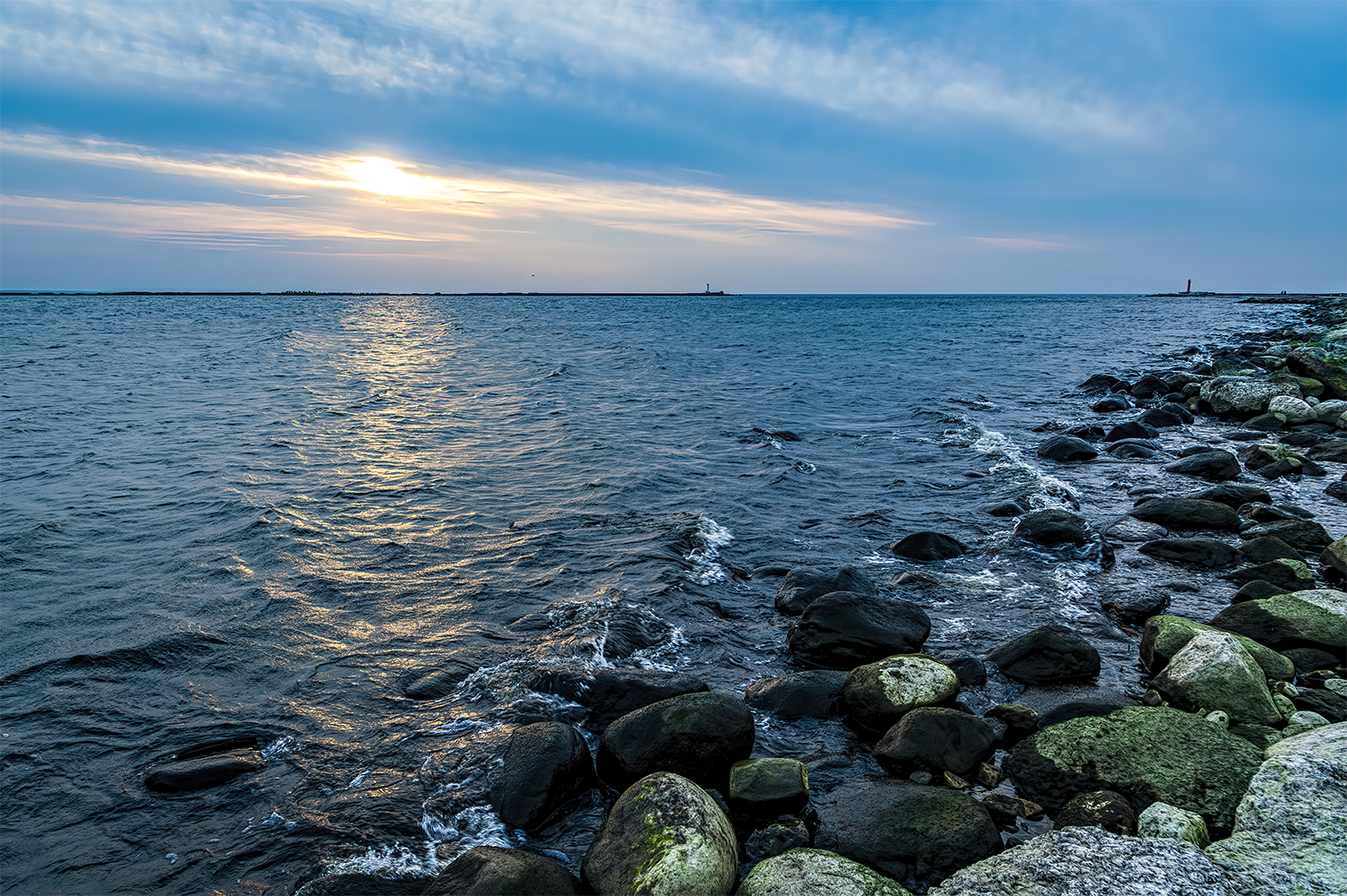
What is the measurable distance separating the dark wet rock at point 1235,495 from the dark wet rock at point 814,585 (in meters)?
7.44

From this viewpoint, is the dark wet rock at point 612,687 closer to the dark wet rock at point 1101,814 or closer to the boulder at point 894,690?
the boulder at point 894,690

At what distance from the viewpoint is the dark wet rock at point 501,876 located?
15.3ft

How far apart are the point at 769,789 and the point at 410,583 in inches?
277

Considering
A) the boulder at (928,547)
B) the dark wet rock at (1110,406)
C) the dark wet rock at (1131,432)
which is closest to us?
the boulder at (928,547)

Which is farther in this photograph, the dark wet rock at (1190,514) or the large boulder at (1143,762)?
the dark wet rock at (1190,514)

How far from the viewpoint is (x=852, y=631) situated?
28.0 ft

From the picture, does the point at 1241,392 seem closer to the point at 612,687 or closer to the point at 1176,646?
the point at 1176,646

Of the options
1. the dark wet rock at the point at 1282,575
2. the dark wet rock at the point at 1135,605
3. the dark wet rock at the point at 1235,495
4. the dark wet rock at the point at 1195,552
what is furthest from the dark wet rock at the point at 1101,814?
the dark wet rock at the point at 1235,495

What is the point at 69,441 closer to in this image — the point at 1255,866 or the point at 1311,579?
the point at 1255,866

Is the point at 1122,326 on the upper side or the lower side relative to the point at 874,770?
upper

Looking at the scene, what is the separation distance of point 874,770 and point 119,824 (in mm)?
6614

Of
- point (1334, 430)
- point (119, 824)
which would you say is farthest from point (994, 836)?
point (1334, 430)

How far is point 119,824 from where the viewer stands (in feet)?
19.7

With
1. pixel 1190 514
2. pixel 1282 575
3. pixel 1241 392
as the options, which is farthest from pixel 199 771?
pixel 1241 392
